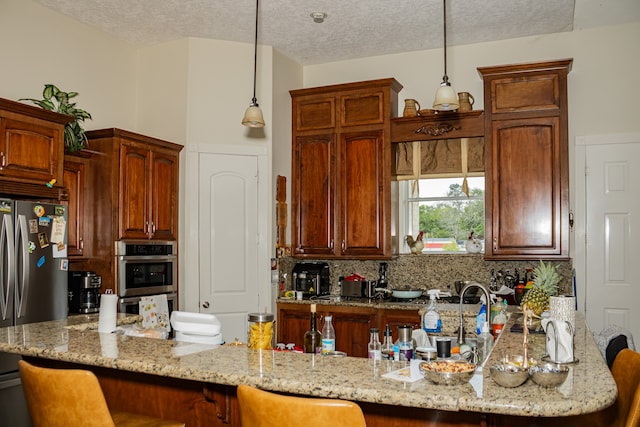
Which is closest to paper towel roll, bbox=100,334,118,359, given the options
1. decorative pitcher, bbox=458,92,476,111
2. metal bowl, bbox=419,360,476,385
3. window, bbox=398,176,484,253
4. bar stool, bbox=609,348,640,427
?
metal bowl, bbox=419,360,476,385

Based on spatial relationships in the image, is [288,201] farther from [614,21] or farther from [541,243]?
[614,21]

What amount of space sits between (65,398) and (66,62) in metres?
3.62

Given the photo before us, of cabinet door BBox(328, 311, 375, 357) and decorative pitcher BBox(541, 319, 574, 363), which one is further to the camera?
cabinet door BBox(328, 311, 375, 357)

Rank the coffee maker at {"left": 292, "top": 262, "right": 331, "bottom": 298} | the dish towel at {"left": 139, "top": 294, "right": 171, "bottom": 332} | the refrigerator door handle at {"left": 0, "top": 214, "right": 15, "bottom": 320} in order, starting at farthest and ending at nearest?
the coffee maker at {"left": 292, "top": 262, "right": 331, "bottom": 298}, the dish towel at {"left": 139, "top": 294, "right": 171, "bottom": 332}, the refrigerator door handle at {"left": 0, "top": 214, "right": 15, "bottom": 320}

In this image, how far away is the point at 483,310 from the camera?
10.5ft

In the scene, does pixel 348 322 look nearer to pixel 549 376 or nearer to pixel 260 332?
pixel 260 332

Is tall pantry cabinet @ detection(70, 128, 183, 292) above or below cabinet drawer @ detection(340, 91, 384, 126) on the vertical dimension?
below

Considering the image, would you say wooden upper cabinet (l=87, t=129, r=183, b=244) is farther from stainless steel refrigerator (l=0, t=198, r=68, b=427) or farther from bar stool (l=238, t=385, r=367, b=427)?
bar stool (l=238, t=385, r=367, b=427)

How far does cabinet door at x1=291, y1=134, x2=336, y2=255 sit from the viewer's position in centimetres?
552

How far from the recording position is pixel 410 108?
208 inches

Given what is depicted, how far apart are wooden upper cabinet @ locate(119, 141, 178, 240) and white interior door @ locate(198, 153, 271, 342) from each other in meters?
Answer: 0.25

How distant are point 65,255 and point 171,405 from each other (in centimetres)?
204

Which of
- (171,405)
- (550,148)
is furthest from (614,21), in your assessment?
(171,405)

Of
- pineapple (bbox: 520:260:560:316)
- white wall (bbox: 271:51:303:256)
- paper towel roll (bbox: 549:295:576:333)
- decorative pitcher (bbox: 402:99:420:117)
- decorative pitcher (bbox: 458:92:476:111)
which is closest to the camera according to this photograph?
paper towel roll (bbox: 549:295:576:333)
